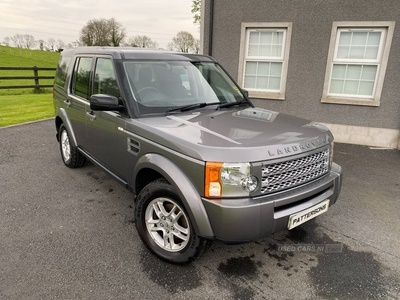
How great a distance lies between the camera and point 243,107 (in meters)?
3.66

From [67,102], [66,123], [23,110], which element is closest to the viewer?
[67,102]

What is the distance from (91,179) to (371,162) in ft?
17.2

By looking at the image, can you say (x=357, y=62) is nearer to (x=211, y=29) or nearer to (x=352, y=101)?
(x=352, y=101)

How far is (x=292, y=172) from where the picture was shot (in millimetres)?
2516

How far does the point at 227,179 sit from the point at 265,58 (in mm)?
6000

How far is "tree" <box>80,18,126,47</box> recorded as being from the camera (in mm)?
42500

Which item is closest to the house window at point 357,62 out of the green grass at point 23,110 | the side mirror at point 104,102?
the side mirror at point 104,102

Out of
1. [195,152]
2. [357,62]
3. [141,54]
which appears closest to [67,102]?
[141,54]

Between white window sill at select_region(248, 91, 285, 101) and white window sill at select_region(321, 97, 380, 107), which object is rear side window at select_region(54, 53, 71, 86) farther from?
white window sill at select_region(321, 97, 380, 107)

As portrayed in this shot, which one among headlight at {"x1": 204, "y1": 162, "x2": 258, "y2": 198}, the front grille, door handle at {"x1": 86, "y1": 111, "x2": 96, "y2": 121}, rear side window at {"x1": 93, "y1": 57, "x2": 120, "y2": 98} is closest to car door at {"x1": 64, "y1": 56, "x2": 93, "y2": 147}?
door handle at {"x1": 86, "y1": 111, "x2": 96, "y2": 121}

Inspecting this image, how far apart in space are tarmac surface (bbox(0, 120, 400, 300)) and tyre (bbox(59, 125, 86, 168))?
0.55 metres

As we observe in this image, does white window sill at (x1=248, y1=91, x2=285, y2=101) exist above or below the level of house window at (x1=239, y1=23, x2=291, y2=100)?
below

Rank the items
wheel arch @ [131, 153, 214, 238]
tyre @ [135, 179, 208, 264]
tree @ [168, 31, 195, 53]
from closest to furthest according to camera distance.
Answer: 1. wheel arch @ [131, 153, 214, 238]
2. tyre @ [135, 179, 208, 264]
3. tree @ [168, 31, 195, 53]

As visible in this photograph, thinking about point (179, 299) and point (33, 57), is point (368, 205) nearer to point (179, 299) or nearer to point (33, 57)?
point (179, 299)
